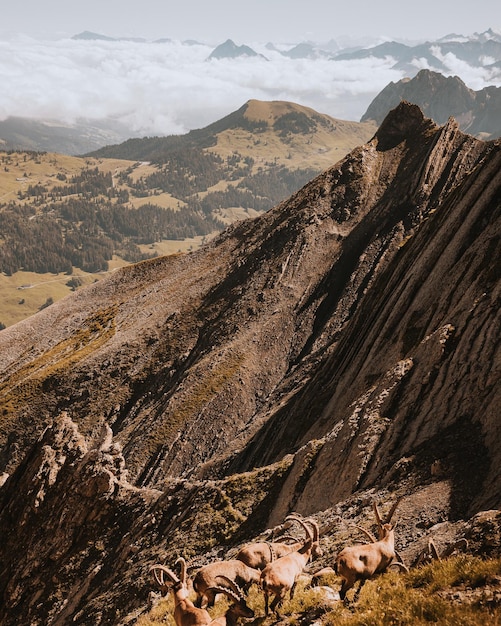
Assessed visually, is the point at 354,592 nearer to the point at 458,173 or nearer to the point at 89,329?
the point at 458,173

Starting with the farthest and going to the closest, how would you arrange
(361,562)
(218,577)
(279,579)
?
(218,577) < (279,579) < (361,562)

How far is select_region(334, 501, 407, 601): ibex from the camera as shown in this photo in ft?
55.9

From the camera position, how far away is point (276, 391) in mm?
82750

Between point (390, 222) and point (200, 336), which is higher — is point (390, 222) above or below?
above

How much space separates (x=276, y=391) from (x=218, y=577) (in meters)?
63.1

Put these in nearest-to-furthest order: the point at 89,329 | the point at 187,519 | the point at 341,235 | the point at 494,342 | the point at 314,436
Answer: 1. the point at 494,342
2. the point at 187,519
3. the point at 314,436
4. the point at 341,235
5. the point at 89,329

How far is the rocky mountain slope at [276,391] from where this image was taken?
3166cm

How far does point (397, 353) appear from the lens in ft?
154

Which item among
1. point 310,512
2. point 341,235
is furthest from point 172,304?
point 310,512

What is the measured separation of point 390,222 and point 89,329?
70.5 metres

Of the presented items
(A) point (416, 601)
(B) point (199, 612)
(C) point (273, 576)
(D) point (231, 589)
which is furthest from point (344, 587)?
(B) point (199, 612)

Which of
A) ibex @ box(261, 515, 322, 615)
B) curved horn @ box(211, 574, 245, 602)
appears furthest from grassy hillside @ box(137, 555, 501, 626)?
curved horn @ box(211, 574, 245, 602)

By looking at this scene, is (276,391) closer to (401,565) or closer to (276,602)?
(401,565)

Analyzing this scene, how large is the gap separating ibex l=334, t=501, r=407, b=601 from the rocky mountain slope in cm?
290
